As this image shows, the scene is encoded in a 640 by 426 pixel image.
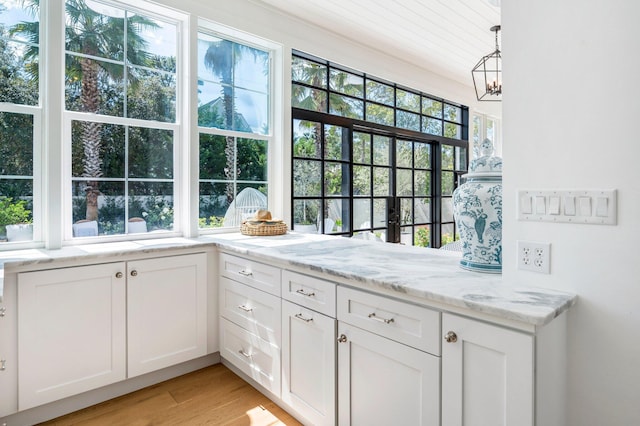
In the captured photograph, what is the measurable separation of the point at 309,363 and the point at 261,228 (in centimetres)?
127

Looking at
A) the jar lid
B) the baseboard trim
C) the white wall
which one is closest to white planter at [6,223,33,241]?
the baseboard trim

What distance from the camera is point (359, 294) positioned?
153cm

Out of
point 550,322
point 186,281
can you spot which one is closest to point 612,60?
point 550,322

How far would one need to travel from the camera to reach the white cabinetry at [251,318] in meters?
2.00

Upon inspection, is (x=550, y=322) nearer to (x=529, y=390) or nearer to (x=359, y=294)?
(x=529, y=390)

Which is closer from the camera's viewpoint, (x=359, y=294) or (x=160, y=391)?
(x=359, y=294)

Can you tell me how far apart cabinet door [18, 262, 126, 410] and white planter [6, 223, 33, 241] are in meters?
0.46

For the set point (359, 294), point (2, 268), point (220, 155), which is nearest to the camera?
point (359, 294)

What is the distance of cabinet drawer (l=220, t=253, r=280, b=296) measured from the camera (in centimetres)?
201

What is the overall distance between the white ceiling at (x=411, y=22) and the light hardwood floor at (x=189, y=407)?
295cm

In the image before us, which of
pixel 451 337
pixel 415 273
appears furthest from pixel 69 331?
pixel 451 337

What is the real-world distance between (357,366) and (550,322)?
0.76 m

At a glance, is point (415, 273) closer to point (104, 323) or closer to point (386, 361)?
point (386, 361)

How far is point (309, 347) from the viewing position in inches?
69.7
